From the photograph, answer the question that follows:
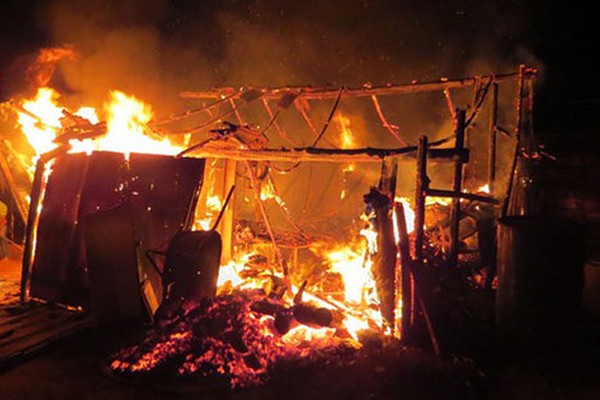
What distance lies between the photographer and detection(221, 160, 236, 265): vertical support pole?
10.5 metres

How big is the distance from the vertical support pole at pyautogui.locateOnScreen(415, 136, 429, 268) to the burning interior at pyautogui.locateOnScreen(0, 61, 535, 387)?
3 cm

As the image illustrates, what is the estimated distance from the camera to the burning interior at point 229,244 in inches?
269

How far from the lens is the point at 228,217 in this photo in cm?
1063

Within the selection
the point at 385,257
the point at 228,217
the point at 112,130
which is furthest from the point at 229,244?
the point at 385,257

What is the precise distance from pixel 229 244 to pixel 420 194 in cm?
543

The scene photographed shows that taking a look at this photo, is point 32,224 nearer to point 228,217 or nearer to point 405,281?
point 228,217

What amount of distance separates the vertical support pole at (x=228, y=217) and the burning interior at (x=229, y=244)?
38 mm

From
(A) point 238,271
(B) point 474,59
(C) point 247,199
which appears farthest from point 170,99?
(B) point 474,59

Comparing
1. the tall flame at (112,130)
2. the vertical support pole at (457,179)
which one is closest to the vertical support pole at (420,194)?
the vertical support pole at (457,179)

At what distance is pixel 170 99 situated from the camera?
17016 millimetres

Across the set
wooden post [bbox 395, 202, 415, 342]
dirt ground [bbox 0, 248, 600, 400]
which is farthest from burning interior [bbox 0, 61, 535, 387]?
dirt ground [bbox 0, 248, 600, 400]

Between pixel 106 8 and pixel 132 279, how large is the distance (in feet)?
39.8

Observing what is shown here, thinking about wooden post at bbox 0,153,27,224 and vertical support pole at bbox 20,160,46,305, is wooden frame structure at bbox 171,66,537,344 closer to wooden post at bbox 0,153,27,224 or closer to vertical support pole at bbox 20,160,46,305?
vertical support pole at bbox 20,160,46,305

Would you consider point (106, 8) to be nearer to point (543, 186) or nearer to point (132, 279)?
point (132, 279)
